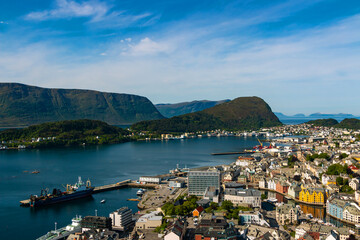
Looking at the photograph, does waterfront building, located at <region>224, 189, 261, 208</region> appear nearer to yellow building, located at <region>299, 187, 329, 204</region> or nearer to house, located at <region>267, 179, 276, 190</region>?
yellow building, located at <region>299, 187, 329, 204</region>

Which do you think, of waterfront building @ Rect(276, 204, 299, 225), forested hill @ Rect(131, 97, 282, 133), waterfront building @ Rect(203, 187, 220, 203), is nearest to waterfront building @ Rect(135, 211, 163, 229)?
waterfront building @ Rect(203, 187, 220, 203)

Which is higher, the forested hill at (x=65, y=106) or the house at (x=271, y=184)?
the forested hill at (x=65, y=106)

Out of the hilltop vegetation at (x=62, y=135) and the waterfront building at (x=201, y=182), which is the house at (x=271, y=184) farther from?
the hilltop vegetation at (x=62, y=135)

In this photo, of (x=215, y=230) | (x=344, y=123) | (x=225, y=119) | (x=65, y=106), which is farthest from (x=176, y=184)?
(x=65, y=106)

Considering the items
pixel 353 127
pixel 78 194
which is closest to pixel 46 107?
pixel 353 127

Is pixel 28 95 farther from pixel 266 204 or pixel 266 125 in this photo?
pixel 266 204

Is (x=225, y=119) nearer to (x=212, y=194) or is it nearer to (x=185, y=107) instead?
(x=212, y=194)

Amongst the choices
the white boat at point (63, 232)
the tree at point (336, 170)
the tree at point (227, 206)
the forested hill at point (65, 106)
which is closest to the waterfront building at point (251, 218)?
the tree at point (227, 206)
